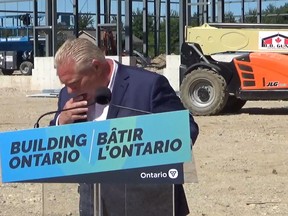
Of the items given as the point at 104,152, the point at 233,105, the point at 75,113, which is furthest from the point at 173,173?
the point at 233,105

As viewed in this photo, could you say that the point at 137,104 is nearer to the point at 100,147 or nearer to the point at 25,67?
the point at 100,147

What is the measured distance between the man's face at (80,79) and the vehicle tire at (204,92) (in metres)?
12.4

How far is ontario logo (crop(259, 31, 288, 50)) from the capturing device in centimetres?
1608

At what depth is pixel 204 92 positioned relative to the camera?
16094 millimetres

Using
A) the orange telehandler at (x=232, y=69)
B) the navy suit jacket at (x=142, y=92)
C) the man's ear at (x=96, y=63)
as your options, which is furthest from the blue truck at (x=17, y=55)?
the man's ear at (x=96, y=63)

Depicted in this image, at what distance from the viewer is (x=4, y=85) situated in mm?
31250

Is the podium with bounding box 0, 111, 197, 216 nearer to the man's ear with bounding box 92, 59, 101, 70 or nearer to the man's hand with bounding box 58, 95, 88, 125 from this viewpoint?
the man's hand with bounding box 58, 95, 88, 125

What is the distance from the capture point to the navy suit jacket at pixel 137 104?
3.26 meters

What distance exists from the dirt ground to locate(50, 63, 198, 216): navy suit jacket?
166 millimetres

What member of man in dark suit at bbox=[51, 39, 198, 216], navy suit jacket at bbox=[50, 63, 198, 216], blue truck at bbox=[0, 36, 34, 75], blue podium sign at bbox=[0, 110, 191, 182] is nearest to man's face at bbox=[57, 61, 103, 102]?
man in dark suit at bbox=[51, 39, 198, 216]

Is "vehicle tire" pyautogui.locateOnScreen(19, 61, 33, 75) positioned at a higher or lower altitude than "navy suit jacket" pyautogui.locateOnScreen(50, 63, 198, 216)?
lower

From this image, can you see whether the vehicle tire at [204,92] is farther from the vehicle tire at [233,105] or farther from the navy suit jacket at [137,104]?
the navy suit jacket at [137,104]

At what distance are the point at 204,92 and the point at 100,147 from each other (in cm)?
1326

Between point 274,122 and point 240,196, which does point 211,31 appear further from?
point 240,196
